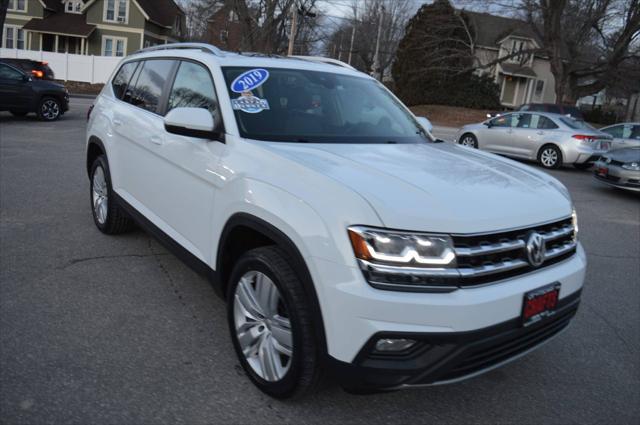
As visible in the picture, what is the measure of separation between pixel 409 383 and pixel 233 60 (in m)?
2.51

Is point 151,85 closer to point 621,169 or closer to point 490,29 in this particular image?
point 621,169

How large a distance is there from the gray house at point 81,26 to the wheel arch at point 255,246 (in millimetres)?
44176

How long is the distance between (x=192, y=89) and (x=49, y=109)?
13830mm

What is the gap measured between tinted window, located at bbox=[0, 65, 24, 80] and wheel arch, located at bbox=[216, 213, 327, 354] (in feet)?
47.5

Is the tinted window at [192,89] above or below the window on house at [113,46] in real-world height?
below

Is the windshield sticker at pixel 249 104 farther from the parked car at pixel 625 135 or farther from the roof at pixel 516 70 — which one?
the roof at pixel 516 70

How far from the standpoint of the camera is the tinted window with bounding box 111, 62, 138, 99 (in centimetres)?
527

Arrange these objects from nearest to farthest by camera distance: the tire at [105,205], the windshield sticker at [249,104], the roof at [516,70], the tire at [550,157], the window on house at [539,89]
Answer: the windshield sticker at [249,104] < the tire at [105,205] < the tire at [550,157] < the roof at [516,70] < the window on house at [539,89]

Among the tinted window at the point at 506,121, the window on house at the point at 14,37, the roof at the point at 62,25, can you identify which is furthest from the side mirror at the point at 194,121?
the window on house at the point at 14,37

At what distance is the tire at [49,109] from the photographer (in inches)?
612

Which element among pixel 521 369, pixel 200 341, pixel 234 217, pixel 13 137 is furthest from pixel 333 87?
pixel 13 137

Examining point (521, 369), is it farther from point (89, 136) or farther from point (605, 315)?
point (89, 136)

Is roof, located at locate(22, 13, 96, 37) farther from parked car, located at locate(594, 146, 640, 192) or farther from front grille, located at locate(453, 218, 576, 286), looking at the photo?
front grille, located at locate(453, 218, 576, 286)

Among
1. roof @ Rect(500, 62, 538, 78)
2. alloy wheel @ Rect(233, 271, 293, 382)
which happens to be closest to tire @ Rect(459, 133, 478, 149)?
alloy wheel @ Rect(233, 271, 293, 382)
